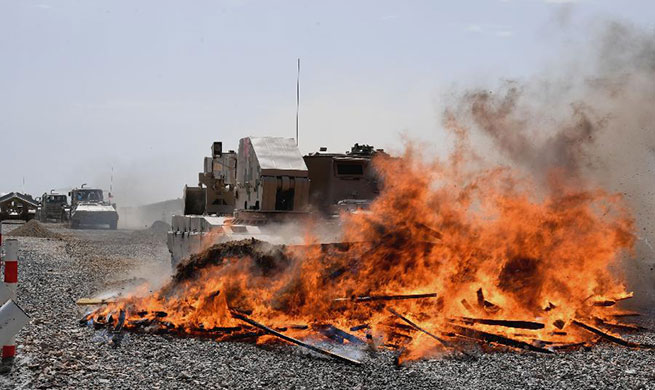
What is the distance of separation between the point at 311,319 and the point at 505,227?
168 inches

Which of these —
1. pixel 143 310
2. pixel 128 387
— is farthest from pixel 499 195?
pixel 128 387

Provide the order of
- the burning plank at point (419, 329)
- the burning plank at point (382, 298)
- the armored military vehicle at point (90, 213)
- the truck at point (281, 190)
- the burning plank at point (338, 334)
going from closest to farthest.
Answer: the burning plank at point (419, 329) → the burning plank at point (338, 334) → the burning plank at point (382, 298) → the truck at point (281, 190) → the armored military vehicle at point (90, 213)

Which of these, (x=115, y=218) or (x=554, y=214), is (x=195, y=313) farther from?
(x=115, y=218)

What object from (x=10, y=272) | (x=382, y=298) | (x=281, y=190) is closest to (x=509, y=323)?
(x=382, y=298)

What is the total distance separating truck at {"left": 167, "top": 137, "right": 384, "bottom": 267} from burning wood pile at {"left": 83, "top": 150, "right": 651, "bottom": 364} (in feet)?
4.56

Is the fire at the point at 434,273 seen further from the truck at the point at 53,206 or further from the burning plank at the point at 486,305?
the truck at the point at 53,206

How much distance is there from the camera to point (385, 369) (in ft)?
28.6

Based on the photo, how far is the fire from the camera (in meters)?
11.0

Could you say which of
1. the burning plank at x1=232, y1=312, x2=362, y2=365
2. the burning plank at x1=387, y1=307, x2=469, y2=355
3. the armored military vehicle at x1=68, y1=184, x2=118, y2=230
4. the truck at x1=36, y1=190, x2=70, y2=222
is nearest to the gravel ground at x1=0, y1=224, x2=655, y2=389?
the burning plank at x1=232, y1=312, x2=362, y2=365

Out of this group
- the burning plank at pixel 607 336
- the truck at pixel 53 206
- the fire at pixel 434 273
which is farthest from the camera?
the truck at pixel 53 206

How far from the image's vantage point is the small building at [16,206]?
52344mm

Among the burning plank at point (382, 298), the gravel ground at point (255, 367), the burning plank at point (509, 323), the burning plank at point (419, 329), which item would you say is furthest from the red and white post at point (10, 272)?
the burning plank at point (509, 323)

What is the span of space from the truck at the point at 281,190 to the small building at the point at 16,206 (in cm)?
3813

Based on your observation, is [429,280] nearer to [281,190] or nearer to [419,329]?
[419,329]
